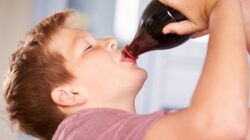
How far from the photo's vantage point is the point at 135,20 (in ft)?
5.92

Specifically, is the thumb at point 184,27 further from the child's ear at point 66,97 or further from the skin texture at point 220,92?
the child's ear at point 66,97

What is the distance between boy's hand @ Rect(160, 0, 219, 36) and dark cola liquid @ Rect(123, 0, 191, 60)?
2.5 inches

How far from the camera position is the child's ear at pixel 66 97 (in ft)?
3.22

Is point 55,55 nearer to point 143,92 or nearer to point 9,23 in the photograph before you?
point 143,92

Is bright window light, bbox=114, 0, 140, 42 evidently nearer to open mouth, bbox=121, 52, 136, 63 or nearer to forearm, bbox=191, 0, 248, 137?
open mouth, bbox=121, 52, 136, 63

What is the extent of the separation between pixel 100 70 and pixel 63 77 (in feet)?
Result: 0.27

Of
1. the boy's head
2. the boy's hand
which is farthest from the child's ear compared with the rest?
the boy's hand

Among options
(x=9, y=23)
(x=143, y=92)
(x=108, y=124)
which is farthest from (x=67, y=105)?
(x=9, y=23)

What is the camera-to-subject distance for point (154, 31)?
3.13ft

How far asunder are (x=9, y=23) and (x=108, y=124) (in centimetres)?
120

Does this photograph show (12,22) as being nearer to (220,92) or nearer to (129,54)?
(129,54)

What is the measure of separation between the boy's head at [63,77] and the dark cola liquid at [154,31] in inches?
1.7

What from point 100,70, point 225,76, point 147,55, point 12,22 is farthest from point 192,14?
point 12,22

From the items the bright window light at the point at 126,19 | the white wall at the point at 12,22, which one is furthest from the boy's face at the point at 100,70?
the white wall at the point at 12,22
